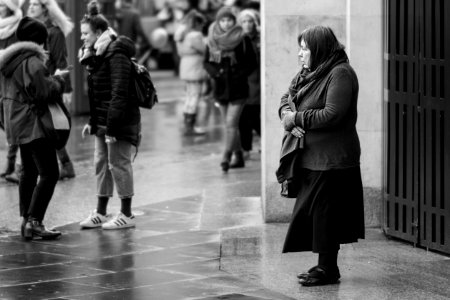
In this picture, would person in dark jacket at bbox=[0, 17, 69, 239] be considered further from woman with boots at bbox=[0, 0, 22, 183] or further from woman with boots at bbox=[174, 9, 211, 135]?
woman with boots at bbox=[174, 9, 211, 135]

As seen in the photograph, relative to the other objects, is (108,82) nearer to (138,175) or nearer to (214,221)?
(214,221)

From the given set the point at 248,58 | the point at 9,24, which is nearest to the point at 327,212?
the point at 9,24

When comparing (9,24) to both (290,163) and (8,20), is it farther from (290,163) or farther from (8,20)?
(290,163)

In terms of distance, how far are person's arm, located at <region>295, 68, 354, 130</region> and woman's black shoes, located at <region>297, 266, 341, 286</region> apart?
3.33 feet

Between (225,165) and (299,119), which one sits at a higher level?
(299,119)

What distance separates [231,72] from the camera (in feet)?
44.7

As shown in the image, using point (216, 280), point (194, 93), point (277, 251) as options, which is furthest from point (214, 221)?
point (194, 93)

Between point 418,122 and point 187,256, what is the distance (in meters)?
2.11

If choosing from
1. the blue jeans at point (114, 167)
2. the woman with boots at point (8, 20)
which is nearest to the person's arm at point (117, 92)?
the blue jeans at point (114, 167)

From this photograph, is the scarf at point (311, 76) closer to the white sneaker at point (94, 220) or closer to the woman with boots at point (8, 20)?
the white sneaker at point (94, 220)

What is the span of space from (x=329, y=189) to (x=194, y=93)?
9.42m

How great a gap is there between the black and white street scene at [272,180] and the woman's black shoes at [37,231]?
0.04ft

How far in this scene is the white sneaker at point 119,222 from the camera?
33.6 feet

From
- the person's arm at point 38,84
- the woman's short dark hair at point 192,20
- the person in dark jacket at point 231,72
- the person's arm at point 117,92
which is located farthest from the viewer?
the woman's short dark hair at point 192,20
